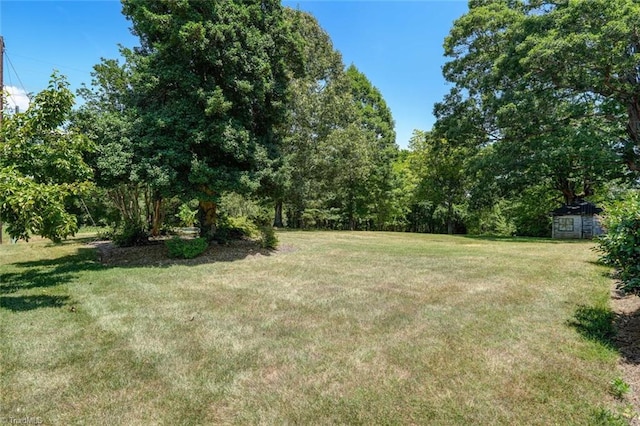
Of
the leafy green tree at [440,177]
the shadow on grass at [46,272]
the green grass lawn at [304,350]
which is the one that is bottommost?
the green grass lawn at [304,350]

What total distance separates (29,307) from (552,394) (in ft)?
24.3

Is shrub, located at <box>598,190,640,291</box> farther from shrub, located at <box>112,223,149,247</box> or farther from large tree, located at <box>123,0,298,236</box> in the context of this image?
shrub, located at <box>112,223,149,247</box>

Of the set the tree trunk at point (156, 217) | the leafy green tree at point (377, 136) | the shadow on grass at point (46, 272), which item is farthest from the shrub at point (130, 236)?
the leafy green tree at point (377, 136)

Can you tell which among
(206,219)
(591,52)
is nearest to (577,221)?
(591,52)

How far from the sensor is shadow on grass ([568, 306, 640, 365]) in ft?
13.1

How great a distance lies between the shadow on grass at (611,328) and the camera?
400 cm

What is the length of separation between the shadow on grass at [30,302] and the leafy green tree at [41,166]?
1159mm

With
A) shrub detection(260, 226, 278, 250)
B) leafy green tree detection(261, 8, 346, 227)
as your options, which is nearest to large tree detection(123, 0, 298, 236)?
shrub detection(260, 226, 278, 250)

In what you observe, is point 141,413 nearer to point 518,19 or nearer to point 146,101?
point 146,101

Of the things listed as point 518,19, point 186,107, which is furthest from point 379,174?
point 186,107

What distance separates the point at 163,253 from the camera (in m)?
11.1

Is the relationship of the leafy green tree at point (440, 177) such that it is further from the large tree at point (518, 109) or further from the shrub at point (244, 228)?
the shrub at point (244, 228)

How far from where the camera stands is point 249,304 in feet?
19.3

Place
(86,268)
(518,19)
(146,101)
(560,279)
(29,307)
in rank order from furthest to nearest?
(518,19), (146,101), (86,268), (560,279), (29,307)
